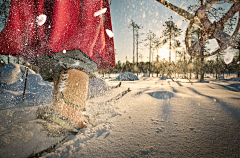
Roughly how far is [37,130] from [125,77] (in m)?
11.9

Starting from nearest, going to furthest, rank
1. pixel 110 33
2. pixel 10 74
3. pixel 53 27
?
pixel 53 27 → pixel 110 33 → pixel 10 74

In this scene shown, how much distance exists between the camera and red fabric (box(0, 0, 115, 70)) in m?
0.80

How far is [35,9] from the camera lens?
2.80 feet

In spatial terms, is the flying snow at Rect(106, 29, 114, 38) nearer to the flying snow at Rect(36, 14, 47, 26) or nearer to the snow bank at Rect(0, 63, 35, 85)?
the flying snow at Rect(36, 14, 47, 26)

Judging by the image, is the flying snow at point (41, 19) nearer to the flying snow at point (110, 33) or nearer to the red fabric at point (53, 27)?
the red fabric at point (53, 27)

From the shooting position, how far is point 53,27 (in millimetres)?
788

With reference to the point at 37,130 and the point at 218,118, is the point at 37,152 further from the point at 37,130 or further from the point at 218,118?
the point at 218,118


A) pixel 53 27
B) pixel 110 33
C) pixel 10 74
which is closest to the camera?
pixel 53 27

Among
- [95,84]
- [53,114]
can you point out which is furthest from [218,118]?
[95,84]

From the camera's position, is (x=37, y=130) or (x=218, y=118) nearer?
(x=37, y=130)

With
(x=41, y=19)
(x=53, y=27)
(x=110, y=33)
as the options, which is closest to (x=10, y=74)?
(x=41, y=19)

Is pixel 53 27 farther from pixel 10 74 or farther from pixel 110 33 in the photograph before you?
pixel 10 74

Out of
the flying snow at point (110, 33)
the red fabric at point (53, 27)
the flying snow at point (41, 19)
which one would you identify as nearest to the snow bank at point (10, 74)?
the red fabric at point (53, 27)

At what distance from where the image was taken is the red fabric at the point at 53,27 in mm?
796
